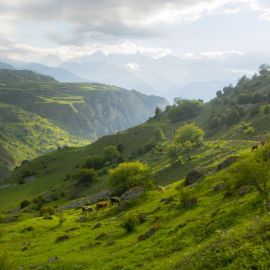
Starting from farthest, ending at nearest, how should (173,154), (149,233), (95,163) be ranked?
(95,163) < (173,154) < (149,233)

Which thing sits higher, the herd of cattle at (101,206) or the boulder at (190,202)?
the boulder at (190,202)

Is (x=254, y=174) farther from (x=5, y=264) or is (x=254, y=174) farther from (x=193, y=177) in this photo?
(x=193, y=177)

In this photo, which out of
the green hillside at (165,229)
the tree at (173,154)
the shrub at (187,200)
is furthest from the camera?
the tree at (173,154)

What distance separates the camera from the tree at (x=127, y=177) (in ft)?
275

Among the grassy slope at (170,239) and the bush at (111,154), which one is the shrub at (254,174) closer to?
the grassy slope at (170,239)

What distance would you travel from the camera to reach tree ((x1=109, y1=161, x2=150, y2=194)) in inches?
3300

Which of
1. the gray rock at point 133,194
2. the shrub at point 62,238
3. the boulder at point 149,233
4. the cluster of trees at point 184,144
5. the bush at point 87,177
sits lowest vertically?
the bush at point 87,177

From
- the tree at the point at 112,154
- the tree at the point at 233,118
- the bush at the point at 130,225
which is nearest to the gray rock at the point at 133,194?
the bush at the point at 130,225

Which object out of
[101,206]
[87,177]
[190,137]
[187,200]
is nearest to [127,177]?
[101,206]

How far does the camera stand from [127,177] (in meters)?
84.7

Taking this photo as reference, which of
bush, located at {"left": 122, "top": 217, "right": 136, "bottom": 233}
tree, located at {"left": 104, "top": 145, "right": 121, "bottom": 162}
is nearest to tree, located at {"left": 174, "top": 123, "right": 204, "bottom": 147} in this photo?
tree, located at {"left": 104, "top": 145, "right": 121, "bottom": 162}

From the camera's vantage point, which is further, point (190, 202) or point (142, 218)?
point (142, 218)

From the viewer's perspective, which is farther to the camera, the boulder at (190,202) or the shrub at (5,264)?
the boulder at (190,202)

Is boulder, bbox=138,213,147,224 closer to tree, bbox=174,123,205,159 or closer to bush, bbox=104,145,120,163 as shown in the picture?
tree, bbox=174,123,205,159
